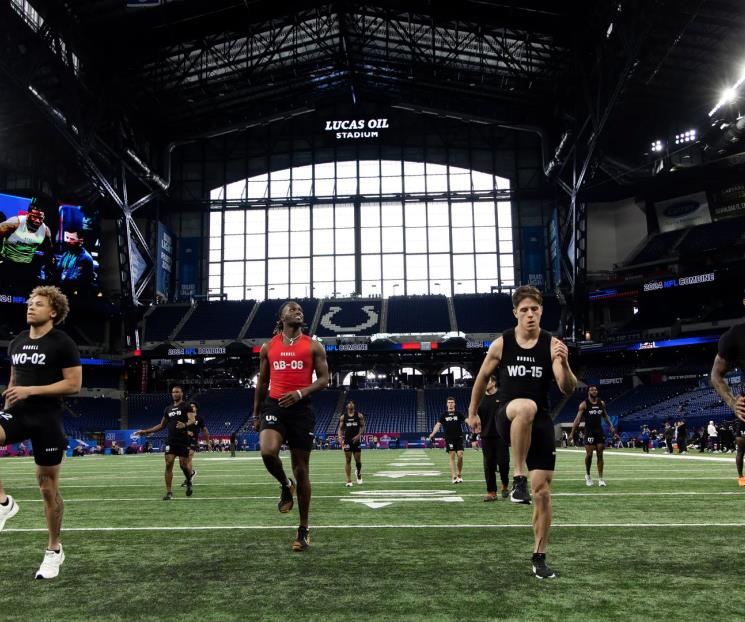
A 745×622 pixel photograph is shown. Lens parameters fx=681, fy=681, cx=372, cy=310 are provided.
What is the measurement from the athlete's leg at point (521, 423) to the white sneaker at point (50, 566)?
3586 millimetres

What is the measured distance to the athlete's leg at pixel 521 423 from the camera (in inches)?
199

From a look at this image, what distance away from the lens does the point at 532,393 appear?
5230 mm

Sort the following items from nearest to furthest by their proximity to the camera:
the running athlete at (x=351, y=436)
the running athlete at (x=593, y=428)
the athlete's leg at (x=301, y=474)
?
1. the athlete's leg at (x=301, y=474)
2. the running athlete at (x=593, y=428)
3. the running athlete at (x=351, y=436)

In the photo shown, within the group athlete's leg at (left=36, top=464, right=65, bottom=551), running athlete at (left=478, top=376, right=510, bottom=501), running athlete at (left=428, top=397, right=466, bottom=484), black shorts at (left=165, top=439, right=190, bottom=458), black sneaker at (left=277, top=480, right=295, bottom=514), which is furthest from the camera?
running athlete at (left=428, top=397, right=466, bottom=484)

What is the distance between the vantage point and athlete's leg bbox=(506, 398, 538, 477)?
5.07m

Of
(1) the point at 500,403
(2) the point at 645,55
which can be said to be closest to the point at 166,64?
(2) the point at 645,55

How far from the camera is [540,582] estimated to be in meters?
4.83

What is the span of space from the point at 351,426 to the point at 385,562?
9.72 meters

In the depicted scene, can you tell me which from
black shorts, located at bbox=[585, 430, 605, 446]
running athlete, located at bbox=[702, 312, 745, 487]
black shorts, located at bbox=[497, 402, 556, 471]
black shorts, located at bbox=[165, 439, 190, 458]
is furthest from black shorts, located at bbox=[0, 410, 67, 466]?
black shorts, located at bbox=[585, 430, 605, 446]

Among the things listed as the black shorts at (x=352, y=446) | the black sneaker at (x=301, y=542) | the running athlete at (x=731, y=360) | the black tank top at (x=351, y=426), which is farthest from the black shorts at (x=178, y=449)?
the running athlete at (x=731, y=360)

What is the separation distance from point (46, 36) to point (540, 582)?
42.0 metres

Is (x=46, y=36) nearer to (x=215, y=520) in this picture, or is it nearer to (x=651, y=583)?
Result: (x=215, y=520)

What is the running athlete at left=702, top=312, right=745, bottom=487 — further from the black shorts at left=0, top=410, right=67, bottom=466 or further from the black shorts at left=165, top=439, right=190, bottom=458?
the black shorts at left=165, top=439, right=190, bottom=458

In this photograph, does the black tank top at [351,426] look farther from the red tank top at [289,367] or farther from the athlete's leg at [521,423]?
the athlete's leg at [521,423]
